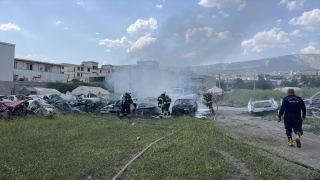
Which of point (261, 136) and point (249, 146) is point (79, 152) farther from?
point (261, 136)

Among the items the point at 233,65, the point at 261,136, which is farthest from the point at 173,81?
the point at 233,65

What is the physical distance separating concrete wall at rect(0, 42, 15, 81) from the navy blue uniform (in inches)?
1377

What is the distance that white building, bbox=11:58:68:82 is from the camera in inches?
1745

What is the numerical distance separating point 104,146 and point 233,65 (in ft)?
532

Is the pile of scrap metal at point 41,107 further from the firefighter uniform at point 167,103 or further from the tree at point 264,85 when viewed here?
the tree at point 264,85

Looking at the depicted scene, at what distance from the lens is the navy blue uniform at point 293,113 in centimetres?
778

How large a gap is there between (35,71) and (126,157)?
151 feet

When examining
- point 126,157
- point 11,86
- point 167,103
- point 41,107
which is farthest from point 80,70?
point 126,157

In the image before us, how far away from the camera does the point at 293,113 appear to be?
7.90 m

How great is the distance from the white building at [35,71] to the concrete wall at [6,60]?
7102 millimetres

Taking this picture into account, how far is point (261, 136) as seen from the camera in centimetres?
932

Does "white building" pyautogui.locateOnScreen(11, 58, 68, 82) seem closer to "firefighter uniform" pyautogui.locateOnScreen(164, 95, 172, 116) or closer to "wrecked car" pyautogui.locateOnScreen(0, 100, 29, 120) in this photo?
"wrecked car" pyautogui.locateOnScreen(0, 100, 29, 120)

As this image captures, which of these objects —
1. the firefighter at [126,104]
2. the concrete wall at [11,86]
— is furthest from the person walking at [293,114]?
the concrete wall at [11,86]

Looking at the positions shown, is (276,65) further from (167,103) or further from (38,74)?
(167,103)
